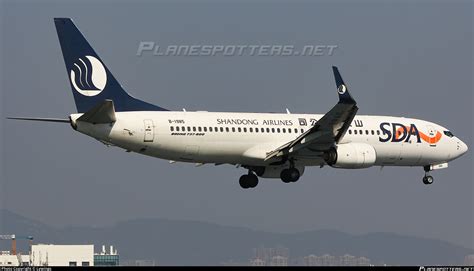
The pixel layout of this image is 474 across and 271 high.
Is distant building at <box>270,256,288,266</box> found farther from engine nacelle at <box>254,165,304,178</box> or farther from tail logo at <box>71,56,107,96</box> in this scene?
tail logo at <box>71,56,107,96</box>

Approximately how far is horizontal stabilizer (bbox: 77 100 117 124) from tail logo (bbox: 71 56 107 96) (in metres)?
2.75

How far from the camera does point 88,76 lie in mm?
62594

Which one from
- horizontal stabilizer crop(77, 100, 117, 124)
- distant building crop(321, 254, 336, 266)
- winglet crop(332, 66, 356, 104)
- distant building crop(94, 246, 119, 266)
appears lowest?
distant building crop(321, 254, 336, 266)

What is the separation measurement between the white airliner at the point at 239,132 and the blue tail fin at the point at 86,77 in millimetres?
48

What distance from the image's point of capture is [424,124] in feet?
234

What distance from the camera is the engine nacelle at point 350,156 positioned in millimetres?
65375

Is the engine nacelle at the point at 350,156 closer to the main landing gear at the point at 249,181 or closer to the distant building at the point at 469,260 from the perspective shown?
the main landing gear at the point at 249,181

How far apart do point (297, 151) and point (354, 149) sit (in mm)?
2865

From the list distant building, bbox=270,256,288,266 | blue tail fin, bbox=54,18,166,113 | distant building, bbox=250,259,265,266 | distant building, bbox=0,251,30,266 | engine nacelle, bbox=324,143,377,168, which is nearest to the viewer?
blue tail fin, bbox=54,18,166,113

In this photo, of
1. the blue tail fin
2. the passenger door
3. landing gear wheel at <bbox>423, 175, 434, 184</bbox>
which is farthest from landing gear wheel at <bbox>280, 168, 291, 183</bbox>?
landing gear wheel at <bbox>423, 175, 434, 184</bbox>

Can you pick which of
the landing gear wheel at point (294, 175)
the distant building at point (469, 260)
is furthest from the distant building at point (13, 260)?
the landing gear wheel at point (294, 175)

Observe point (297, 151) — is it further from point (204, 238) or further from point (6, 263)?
point (6, 263)

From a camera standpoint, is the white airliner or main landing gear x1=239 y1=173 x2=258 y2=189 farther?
main landing gear x1=239 y1=173 x2=258 y2=189

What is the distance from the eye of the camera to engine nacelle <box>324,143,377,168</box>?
65.4 m
